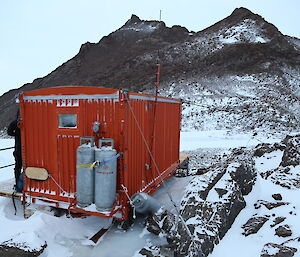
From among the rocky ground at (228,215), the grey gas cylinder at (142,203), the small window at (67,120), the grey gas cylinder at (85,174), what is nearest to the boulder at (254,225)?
the rocky ground at (228,215)

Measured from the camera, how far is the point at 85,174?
220 inches

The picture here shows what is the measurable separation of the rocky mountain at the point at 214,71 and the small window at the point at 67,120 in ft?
61.8

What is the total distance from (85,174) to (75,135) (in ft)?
3.37

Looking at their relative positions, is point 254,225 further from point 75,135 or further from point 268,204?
point 75,135

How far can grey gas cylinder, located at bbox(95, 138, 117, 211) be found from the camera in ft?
17.8

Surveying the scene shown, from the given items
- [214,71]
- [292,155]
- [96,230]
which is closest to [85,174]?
[96,230]

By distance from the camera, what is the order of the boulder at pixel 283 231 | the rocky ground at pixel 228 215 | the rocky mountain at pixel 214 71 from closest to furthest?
the boulder at pixel 283 231 < the rocky ground at pixel 228 215 < the rocky mountain at pixel 214 71

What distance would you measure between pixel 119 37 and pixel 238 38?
33645 millimetres

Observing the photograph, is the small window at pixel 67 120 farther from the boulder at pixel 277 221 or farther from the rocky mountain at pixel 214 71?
the rocky mountain at pixel 214 71

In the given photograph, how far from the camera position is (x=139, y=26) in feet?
237

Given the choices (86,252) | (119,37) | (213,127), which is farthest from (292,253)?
(119,37)

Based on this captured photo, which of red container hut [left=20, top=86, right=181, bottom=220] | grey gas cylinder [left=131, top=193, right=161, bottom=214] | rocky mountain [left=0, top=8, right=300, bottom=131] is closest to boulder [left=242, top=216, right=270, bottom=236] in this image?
red container hut [left=20, top=86, right=181, bottom=220]

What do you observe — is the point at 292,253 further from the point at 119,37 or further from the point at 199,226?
the point at 119,37

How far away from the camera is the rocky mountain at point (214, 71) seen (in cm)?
2530
